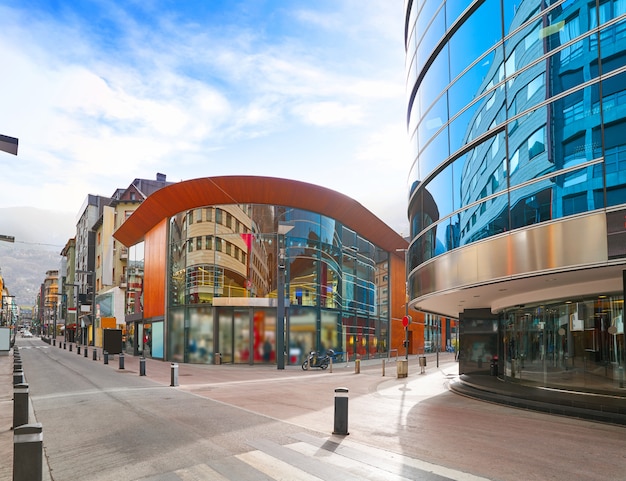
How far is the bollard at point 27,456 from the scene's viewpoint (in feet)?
19.4

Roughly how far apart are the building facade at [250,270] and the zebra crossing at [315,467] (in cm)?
2234

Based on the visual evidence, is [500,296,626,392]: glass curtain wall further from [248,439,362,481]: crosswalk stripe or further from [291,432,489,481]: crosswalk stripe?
[248,439,362,481]: crosswalk stripe

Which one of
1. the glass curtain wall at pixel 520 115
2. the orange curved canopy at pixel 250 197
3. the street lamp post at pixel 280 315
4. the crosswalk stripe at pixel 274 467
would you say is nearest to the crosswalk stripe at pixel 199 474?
the crosswalk stripe at pixel 274 467

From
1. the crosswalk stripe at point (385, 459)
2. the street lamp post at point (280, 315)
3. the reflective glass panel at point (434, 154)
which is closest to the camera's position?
the crosswalk stripe at point (385, 459)

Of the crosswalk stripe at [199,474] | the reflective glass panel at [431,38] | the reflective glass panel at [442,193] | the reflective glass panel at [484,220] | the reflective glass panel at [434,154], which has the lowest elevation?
the crosswalk stripe at [199,474]

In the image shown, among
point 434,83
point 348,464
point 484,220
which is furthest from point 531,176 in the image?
point 348,464

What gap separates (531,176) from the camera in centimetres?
1309

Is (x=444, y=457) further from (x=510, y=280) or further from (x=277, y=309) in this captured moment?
(x=277, y=309)

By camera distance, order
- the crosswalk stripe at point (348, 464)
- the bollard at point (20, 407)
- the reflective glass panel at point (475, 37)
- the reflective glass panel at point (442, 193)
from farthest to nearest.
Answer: the reflective glass panel at point (442, 193) < the reflective glass panel at point (475, 37) < the bollard at point (20, 407) < the crosswalk stripe at point (348, 464)

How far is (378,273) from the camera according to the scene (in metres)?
48.7

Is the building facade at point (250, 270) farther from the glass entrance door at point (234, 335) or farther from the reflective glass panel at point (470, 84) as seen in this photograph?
the reflective glass panel at point (470, 84)

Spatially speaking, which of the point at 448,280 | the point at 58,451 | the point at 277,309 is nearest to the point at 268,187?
the point at 277,309

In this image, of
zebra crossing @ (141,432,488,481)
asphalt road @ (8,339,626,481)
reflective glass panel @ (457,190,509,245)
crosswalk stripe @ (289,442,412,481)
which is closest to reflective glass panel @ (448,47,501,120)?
reflective glass panel @ (457,190,509,245)

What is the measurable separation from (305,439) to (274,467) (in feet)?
6.90
